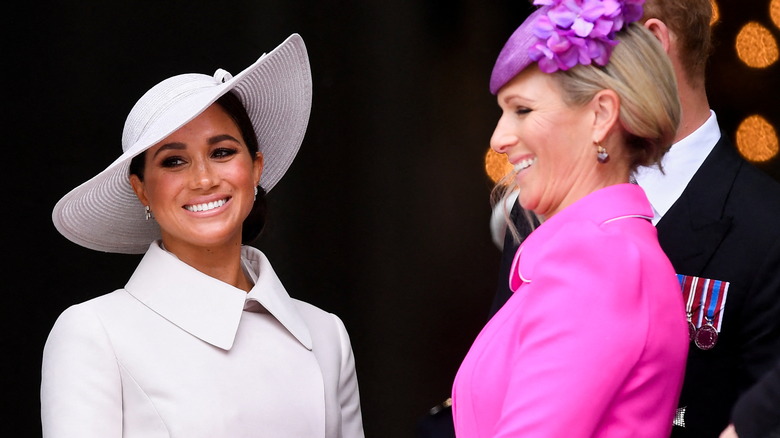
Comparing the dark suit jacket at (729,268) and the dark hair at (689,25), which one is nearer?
the dark suit jacket at (729,268)

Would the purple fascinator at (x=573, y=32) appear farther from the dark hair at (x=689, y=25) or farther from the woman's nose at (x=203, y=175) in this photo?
the woman's nose at (x=203, y=175)

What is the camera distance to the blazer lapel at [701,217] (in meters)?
2.26

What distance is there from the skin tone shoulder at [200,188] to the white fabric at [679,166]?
0.82 m

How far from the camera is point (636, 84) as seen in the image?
1.85 m

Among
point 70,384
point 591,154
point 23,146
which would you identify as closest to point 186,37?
point 23,146

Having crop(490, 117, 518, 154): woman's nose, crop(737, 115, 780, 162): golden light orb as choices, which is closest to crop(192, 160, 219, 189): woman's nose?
crop(490, 117, 518, 154): woman's nose

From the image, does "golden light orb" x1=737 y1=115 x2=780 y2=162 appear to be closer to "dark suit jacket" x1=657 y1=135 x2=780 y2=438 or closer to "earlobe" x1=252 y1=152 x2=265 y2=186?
"dark suit jacket" x1=657 y1=135 x2=780 y2=438

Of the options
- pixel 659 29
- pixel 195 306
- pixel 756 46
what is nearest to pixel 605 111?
pixel 659 29

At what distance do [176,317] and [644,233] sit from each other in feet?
3.13

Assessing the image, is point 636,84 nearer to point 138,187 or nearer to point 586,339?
point 586,339

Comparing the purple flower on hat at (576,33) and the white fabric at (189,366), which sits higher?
the purple flower on hat at (576,33)

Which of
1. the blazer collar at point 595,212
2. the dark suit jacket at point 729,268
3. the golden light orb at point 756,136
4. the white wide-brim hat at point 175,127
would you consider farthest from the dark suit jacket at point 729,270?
the golden light orb at point 756,136

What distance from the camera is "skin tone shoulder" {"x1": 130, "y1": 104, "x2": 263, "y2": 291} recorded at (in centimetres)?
232

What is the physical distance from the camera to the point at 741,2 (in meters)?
3.70
